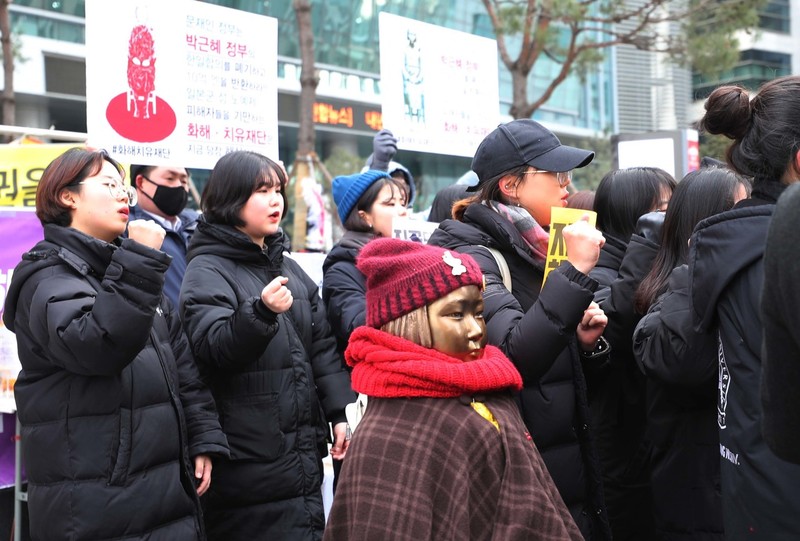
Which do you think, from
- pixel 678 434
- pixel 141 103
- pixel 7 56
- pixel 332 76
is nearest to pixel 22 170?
pixel 141 103

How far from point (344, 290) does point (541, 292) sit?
1.89 meters

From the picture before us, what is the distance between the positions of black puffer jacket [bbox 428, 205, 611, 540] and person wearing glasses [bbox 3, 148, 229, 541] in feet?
3.40

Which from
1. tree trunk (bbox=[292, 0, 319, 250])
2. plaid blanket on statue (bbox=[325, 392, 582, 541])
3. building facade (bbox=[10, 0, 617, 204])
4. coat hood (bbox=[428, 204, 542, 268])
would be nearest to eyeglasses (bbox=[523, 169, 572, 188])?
coat hood (bbox=[428, 204, 542, 268])

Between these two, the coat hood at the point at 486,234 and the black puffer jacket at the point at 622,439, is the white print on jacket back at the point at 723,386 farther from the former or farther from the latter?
the black puffer jacket at the point at 622,439

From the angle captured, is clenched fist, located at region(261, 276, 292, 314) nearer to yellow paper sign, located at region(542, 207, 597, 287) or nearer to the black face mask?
yellow paper sign, located at region(542, 207, 597, 287)

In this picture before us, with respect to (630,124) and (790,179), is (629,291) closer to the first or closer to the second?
(790,179)

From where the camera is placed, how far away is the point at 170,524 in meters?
3.19

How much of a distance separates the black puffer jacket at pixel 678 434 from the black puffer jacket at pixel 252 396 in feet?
4.25

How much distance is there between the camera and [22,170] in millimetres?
4605

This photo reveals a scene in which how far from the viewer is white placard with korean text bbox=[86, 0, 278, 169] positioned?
4.46 meters

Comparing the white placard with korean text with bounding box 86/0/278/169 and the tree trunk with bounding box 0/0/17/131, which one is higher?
the tree trunk with bounding box 0/0/17/131

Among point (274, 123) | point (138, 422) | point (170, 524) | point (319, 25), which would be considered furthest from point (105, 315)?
point (319, 25)

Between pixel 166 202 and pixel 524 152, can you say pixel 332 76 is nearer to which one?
pixel 166 202

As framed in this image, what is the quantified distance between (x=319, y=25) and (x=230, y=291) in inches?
939
